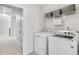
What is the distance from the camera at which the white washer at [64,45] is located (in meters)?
1.49

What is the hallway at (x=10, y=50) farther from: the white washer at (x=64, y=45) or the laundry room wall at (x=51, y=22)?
the laundry room wall at (x=51, y=22)

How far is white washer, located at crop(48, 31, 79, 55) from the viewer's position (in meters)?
1.49

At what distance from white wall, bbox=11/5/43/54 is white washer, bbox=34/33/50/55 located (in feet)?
0.83

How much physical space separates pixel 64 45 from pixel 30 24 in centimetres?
169

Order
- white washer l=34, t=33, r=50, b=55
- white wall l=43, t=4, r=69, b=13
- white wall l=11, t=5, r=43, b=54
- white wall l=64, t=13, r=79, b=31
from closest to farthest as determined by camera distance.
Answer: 1. white wall l=64, t=13, r=79, b=31
2. white washer l=34, t=33, r=50, b=55
3. white wall l=11, t=5, r=43, b=54
4. white wall l=43, t=4, r=69, b=13

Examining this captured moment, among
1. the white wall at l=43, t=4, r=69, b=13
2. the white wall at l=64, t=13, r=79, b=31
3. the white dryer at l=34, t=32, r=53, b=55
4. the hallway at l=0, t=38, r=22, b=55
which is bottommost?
the hallway at l=0, t=38, r=22, b=55

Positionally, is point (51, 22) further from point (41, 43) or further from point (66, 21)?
point (41, 43)

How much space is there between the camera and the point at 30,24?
9.61 ft

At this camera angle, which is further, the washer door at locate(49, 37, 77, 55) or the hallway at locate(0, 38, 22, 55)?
the hallway at locate(0, 38, 22, 55)

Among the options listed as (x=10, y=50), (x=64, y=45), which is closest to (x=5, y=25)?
(x=10, y=50)

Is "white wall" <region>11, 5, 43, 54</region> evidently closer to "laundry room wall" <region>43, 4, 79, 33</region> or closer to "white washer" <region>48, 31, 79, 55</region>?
"laundry room wall" <region>43, 4, 79, 33</region>

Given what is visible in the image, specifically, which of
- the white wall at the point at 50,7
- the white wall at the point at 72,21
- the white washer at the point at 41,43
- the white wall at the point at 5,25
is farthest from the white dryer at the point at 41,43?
the white wall at the point at 5,25

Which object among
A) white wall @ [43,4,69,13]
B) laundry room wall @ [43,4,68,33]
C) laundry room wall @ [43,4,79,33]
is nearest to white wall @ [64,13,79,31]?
laundry room wall @ [43,4,79,33]
